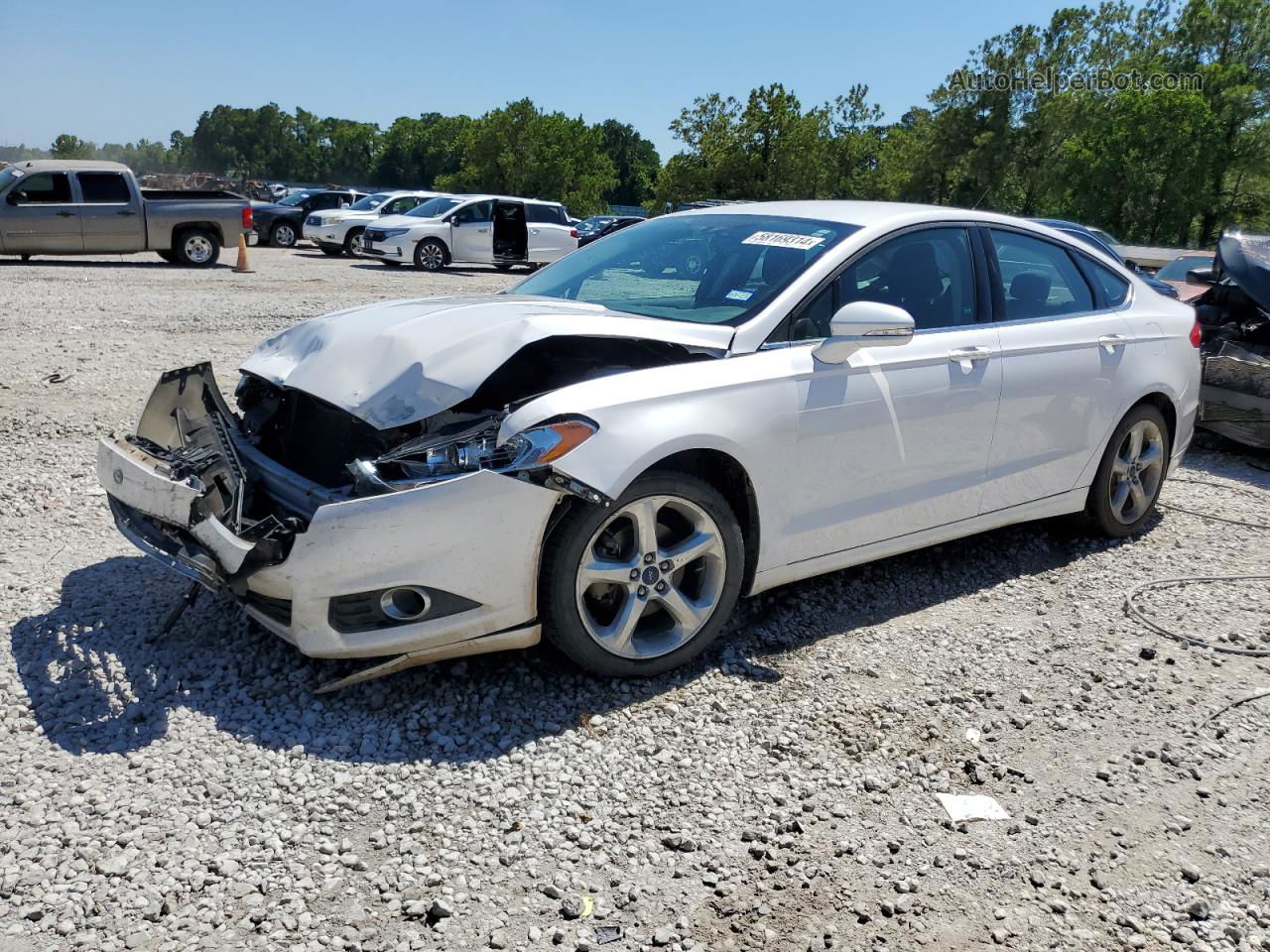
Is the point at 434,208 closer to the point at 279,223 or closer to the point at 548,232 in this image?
the point at 548,232

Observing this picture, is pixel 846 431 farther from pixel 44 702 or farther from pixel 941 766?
pixel 44 702

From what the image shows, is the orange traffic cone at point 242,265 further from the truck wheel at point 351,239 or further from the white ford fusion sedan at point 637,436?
the white ford fusion sedan at point 637,436

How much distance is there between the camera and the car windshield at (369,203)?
27.4m

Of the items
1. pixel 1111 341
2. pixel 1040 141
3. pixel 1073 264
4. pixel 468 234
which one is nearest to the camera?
pixel 1111 341

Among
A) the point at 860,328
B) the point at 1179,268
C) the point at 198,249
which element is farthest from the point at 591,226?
the point at 860,328

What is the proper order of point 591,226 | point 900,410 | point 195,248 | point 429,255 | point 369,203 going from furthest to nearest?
point 591,226 → point 369,203 → point 429,255 → point 195,248 → point 900,410

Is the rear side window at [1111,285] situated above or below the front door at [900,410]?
above

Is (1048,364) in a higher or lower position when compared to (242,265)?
higher

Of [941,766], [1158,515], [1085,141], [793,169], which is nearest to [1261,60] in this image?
[1085,141]

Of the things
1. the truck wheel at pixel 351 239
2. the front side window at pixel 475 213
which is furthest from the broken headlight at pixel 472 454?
the truck wheel at pixel 351 239

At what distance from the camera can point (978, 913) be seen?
2732mm

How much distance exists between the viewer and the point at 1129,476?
5.63 m

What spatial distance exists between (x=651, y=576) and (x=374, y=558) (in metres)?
0.96

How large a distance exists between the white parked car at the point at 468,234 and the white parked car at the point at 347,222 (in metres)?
1.43
